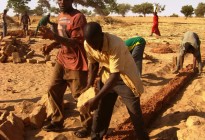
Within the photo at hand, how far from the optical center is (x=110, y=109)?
403 centimetres

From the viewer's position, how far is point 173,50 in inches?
523

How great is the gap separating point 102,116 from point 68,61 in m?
0.88

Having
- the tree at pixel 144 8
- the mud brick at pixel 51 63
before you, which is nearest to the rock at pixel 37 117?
the mud brick at pixel 51 63

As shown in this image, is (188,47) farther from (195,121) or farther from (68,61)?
(68,61)

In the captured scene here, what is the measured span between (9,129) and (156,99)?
290 centimetres

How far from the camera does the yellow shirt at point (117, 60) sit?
11.2ft

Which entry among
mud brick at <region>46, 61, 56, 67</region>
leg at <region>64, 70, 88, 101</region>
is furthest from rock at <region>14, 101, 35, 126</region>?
mud brick at <region>46, 61, 56, 67</region>

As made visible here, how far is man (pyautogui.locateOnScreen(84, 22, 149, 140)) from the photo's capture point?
3.38m

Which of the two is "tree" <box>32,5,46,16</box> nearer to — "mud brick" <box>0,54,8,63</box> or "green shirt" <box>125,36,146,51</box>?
"mud brick" <box>0,54,8,63</box>

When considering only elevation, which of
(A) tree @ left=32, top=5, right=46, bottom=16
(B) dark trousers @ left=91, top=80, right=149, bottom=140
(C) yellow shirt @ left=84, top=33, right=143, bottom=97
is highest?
(C) yellow shirt @ left=84, top=33, right=143, bottom=97

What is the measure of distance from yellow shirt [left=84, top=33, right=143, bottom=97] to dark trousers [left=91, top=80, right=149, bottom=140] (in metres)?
0.08

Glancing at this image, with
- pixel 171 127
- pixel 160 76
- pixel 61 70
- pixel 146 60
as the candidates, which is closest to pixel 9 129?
pixel 61 70

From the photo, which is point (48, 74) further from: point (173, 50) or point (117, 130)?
point (173, 50)

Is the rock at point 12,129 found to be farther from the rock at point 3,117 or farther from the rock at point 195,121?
the rock at point 195,121
